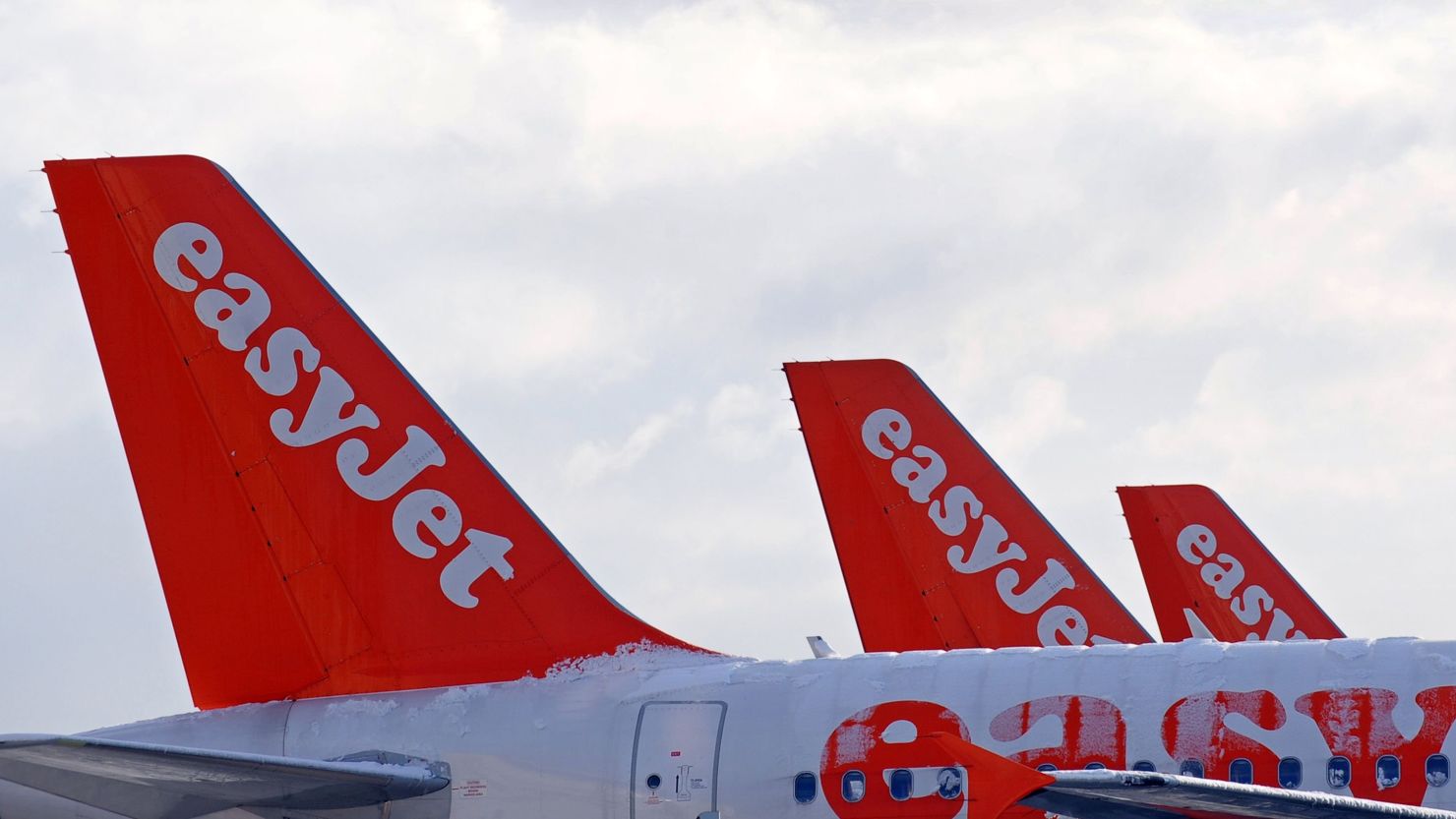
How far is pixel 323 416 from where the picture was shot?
722 inches

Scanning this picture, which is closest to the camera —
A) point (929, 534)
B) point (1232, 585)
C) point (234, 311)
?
point (234, 311)

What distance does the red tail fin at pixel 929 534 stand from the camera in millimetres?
29219

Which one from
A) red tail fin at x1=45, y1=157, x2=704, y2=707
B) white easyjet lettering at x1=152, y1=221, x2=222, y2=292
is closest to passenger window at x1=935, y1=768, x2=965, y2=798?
red tail fin at x1=45, y1=157, x2=704, y2=707

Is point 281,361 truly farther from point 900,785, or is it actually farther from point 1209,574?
point 1209,574

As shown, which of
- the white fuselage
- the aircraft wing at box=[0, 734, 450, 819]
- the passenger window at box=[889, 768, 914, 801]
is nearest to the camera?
the aircraft wing at box=[0, 734, 450, 819]

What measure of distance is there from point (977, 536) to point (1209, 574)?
314 inches

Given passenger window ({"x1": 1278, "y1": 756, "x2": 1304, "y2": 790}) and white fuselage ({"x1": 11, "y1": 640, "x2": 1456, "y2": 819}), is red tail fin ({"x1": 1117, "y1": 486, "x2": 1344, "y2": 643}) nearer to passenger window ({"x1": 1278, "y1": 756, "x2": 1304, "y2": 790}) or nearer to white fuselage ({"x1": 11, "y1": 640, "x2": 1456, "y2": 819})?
white fuselage ({"x1": 11, "y1": 640, "x2": 1456, "y2": 819})

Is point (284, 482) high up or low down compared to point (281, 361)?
down

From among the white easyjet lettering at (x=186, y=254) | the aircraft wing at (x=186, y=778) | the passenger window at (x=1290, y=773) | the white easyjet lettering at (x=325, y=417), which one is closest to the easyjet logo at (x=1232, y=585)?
the passenger window at (x=1290, y=773)

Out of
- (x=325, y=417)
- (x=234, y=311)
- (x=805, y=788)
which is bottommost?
(x=805, y=788)

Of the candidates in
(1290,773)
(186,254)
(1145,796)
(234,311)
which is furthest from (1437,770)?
(186,254)

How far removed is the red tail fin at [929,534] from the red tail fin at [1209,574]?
611 cm

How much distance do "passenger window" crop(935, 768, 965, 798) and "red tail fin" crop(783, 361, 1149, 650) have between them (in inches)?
522

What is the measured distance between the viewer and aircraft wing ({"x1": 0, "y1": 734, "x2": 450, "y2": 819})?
43.0 feet
